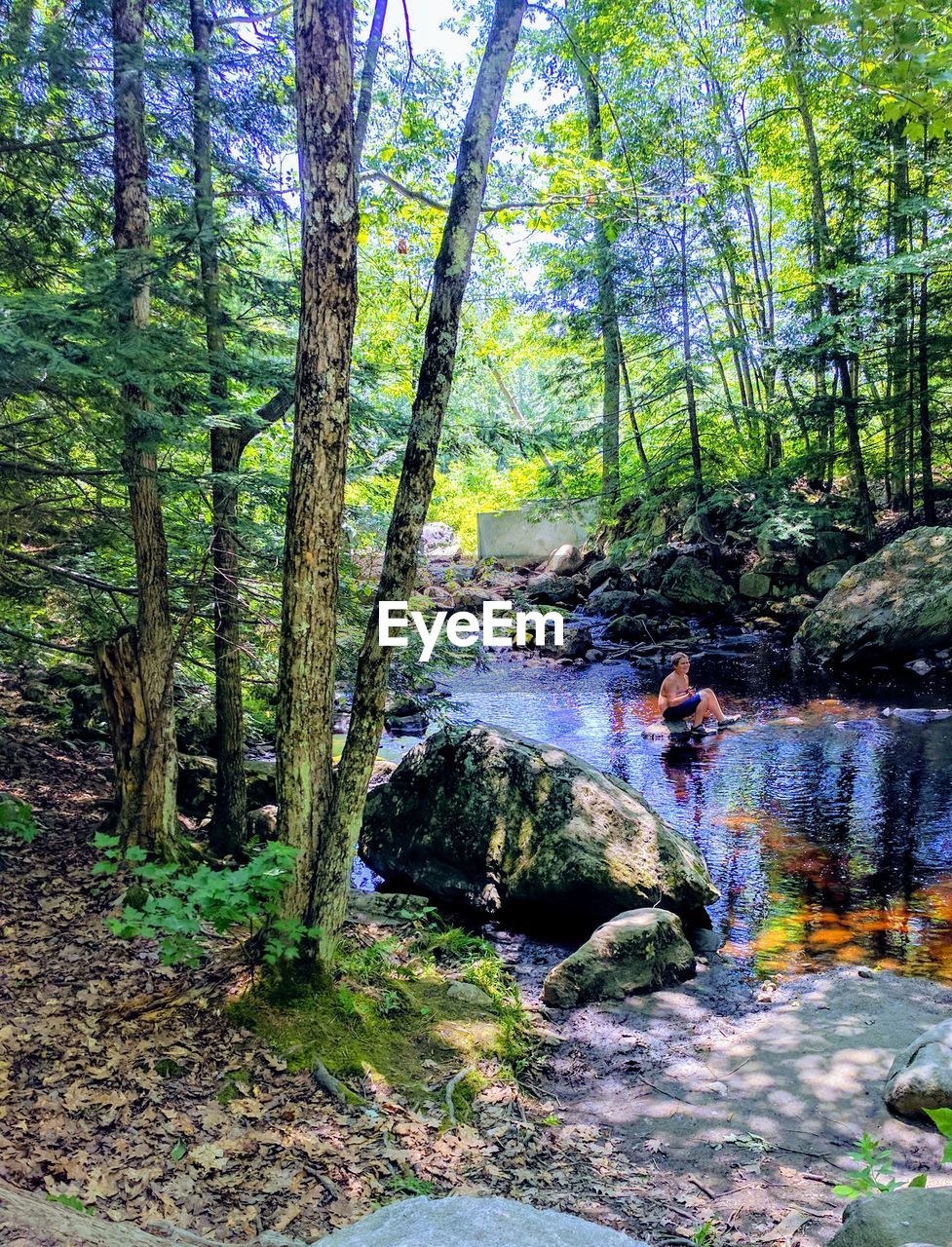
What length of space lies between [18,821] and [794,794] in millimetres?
7797

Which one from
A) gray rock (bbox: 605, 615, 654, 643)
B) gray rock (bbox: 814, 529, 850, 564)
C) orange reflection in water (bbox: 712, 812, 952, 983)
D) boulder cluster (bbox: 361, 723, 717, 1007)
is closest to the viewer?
orange reflection in water (bbox: 712, 812, 952, 983)

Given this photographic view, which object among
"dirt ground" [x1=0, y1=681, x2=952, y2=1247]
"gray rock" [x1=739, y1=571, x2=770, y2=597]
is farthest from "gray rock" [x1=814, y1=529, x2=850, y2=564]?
"dirt ground" [x1=0, y1=681, x2=952, y2=1247]

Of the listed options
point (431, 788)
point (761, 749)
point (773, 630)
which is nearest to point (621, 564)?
point (773, 630)

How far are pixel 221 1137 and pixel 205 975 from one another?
110 cm

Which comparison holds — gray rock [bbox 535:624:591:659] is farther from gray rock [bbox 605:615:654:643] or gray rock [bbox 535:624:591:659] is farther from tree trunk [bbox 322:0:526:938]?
tree trunk [bbox 322:0:526:938]

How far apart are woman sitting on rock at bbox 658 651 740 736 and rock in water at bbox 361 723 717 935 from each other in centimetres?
510

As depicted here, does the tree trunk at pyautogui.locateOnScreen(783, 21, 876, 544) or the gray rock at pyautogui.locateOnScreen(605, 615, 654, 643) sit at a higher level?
the tree trunk at pyautogui.locateOnScreen(783, 21, 876, 544)

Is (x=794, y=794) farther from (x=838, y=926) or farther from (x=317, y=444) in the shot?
(x=317, y=444)

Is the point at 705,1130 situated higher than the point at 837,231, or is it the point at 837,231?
the point at 837,231

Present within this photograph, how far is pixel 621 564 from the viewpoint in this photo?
2361cm

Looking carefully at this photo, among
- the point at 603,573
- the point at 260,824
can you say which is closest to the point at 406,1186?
the point at 260,824

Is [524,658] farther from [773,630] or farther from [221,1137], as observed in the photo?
[221,1137]

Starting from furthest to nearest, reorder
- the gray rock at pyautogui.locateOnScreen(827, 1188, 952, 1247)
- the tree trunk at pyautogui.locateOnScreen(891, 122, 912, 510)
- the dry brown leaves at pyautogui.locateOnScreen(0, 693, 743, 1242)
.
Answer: the tree trunk at pyautogui.locateOnScreen(891, 122, 912, 510), the dry brown leaves at pyautogui.locateOnScreen(0, 693, 743, 1242), the gray rock at pyautogui.locateOnScreen(827, 1188, 952, 1247)

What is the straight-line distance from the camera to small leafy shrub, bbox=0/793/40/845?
5.39 metres
